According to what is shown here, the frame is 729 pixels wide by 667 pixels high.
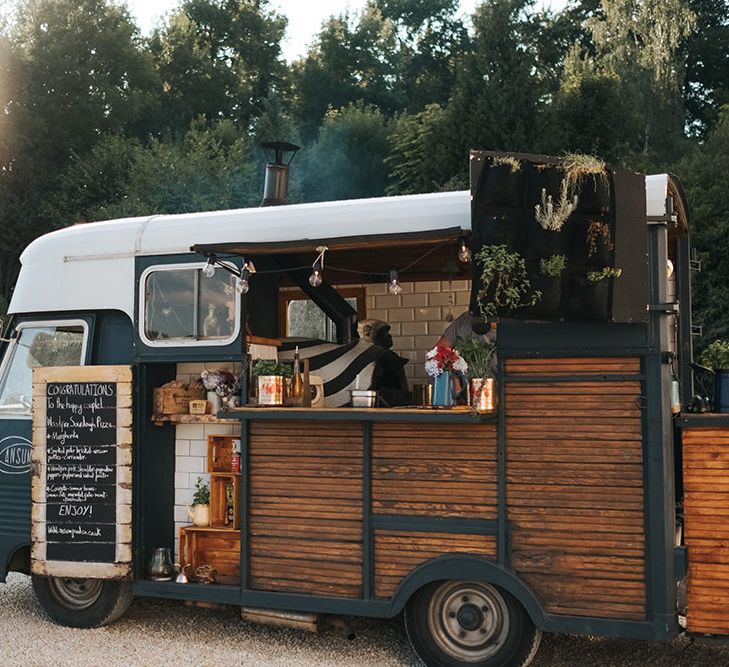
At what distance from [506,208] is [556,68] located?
29788 mm

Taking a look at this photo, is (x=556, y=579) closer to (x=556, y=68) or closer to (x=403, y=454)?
(x=403, y=454)

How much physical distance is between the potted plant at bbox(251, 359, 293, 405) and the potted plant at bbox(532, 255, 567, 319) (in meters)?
1.80

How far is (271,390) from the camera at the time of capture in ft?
20.0

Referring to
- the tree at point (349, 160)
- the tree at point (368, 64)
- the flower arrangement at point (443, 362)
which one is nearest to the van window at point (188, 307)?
the flower arrangement at point (443, 362)

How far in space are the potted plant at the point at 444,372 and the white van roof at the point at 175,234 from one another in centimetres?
80

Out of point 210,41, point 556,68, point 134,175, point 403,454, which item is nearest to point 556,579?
point 403,454

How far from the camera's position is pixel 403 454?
5785 mm

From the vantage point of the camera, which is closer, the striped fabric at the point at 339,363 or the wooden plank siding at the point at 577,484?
the wooden plank siding at the point at 577,484

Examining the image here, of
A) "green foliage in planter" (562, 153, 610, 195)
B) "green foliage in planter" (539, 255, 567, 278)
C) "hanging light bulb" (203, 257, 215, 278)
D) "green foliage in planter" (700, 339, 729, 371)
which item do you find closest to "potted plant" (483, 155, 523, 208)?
"green foliage in planter" (562, 153, 610, 195)

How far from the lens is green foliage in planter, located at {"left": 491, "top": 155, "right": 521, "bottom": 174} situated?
208 inches

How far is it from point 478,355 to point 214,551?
7.74ft

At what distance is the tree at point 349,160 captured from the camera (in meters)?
30.2

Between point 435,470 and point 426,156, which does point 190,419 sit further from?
point 426,156

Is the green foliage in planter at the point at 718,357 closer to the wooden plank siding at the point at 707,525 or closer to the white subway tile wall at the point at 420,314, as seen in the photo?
the wooden plank siding at the point at 707,525
